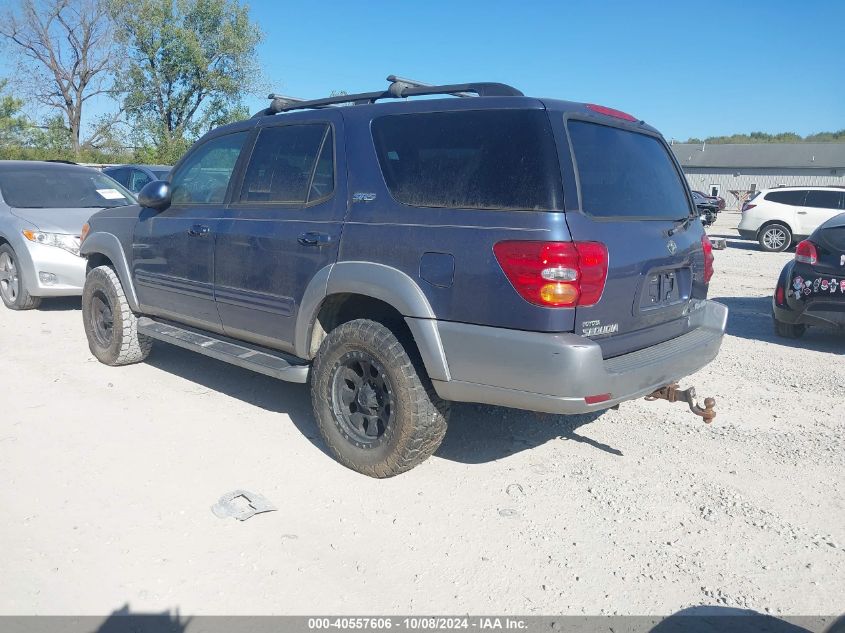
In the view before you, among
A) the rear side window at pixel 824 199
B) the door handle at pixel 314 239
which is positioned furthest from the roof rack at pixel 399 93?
the rear side window at pixel 824 199

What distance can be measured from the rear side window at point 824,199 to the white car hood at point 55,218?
17.1 metres

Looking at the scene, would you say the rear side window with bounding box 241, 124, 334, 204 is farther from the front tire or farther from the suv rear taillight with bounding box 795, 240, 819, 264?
the front tire

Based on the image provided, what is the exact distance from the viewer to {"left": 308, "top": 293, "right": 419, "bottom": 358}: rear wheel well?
3.84 m

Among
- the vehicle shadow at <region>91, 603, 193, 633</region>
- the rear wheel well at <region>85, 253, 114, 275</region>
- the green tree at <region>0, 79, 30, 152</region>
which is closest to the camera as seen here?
the vehicle shadow at <region>91, 603, 193, 633</region>

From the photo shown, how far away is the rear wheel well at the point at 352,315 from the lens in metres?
3.84

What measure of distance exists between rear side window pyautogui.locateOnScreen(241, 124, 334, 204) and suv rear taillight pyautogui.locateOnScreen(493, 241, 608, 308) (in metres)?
Result: 1.42

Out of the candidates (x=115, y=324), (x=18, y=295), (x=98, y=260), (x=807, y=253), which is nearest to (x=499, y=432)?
(x=115, y=324)

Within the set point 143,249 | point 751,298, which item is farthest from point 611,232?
point 751,298

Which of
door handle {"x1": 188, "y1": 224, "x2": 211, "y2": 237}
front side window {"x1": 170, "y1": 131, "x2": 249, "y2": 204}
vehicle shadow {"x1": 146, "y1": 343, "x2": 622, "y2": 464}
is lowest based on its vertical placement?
vehicle shadow {"x1": 146, "y1": 343, "x2": 622, "y2": 464}

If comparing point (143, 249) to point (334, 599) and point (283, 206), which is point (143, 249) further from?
point (334, 599)

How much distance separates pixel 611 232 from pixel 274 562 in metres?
2.17

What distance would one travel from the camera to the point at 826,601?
2840 millimetres

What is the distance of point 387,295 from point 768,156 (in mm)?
61678

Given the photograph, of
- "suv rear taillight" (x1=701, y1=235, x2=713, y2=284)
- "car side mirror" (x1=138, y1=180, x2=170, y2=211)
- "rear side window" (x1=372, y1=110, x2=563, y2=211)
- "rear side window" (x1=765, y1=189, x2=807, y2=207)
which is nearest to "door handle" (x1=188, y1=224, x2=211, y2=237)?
"car side mirror" (x1=138, y1=180, x2=170, y2=211)
